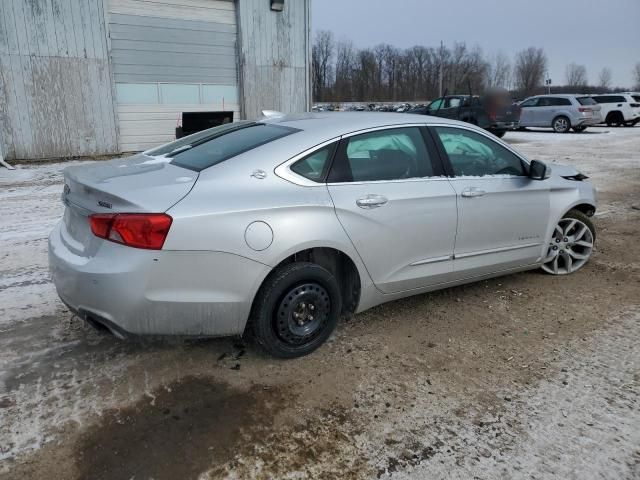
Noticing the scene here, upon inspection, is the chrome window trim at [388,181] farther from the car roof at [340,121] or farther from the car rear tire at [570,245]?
the car rear tire at [570,245]

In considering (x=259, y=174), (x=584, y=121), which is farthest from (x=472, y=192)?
(x=584, y=121)


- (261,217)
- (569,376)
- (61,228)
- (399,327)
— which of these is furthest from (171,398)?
(569,376)

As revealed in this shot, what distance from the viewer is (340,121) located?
142 inches

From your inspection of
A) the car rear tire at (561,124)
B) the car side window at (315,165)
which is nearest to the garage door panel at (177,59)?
the car side window at (315,165)

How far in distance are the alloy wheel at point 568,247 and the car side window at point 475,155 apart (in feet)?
2.73

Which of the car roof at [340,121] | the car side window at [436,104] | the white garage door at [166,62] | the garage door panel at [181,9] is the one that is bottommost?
the car roof at [340,121]

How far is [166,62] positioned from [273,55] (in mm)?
3141

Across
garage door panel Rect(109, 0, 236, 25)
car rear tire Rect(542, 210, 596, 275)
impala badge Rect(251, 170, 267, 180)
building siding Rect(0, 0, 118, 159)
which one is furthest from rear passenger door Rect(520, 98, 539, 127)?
impala badge Rect(251, 170, 267, 180)

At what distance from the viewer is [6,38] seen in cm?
1156

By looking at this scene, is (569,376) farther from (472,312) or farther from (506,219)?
(506,219)

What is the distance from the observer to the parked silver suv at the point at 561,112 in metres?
22.3

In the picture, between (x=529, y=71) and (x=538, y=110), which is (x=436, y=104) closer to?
(x=538, y=110)

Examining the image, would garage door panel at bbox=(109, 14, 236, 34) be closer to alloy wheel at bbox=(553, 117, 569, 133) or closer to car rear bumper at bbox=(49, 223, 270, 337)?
car rear bumper at bbox=(49, 223, 270, 337)

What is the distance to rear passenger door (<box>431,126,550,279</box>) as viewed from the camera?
386cm
